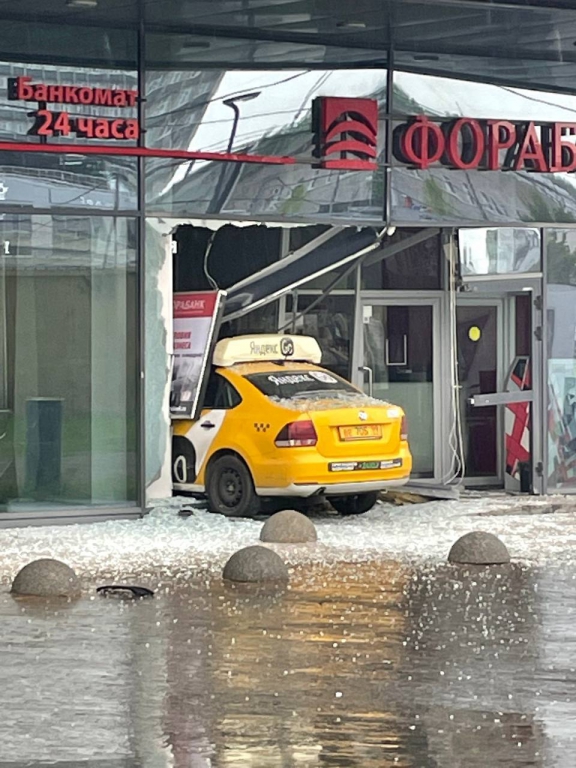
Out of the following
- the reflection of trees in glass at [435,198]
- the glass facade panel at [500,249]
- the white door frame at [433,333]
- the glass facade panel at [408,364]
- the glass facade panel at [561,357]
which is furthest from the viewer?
the glass facade panel at [408,364]

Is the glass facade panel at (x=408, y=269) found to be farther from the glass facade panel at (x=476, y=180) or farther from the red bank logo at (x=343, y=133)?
the red bank logo at (x=343, y=133)

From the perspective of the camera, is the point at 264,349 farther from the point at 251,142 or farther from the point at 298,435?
the point at 251,142

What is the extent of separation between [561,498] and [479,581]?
7166 millimetres

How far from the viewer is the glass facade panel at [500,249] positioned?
66.5 ft

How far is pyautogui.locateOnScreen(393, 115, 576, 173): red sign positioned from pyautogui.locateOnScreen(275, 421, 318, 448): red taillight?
3.58 metres

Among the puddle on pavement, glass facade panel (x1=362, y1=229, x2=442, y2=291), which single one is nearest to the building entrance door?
glass facade panel (x1=362, y1=229, x2=442, y2=291)

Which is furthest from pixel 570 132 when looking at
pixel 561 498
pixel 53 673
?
pixel 53 673

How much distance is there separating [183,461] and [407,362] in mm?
3934

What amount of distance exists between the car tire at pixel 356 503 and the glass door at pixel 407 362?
270 cm

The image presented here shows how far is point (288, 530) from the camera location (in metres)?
15.8

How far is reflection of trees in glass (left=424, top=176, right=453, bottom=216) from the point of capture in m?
19.5

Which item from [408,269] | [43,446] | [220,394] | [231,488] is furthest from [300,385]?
[408,269]

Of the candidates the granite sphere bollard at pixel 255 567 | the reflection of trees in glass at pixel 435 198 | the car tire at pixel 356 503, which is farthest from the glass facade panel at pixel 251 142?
the granite sphere bollard at pixel 255 567

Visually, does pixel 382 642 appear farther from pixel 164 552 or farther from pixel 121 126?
pixel 121 126
